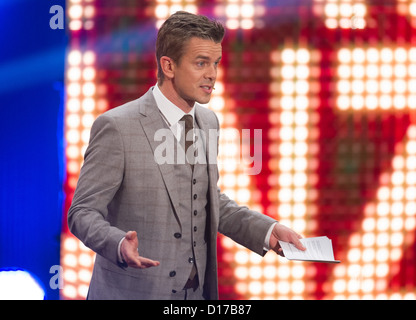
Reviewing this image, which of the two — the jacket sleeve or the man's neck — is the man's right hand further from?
the man's neck

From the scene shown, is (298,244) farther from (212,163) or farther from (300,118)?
(300,118)

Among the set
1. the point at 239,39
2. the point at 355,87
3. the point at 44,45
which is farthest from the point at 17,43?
the point at 355,87

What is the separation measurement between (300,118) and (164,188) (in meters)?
1.27

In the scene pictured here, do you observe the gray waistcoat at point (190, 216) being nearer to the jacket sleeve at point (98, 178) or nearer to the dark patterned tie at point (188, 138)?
the dark patterned tie at point (188, 138)

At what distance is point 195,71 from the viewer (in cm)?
180

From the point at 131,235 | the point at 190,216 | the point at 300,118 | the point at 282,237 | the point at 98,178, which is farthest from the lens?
the point at 300,118

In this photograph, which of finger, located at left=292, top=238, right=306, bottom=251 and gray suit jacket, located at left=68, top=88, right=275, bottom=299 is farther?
finger, located at left=292, top=238, right=306, bottom=251

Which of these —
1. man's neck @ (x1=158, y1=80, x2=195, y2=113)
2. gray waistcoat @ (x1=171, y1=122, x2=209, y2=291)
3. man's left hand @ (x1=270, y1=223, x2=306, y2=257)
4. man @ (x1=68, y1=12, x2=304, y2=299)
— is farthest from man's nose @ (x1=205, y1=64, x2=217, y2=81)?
man's left hand @ (x1=270, y1=223, x2=306, y2=257)

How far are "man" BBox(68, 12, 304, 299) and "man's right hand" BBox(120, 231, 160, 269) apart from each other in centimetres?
12

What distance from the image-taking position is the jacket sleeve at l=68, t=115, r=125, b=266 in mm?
1624

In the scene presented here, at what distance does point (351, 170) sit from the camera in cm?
285

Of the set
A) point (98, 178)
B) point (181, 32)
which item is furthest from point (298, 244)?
point (181, 32)

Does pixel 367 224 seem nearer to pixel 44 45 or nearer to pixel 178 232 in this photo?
pixel 178 232

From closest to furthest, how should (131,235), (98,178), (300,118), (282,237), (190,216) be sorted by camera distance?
1. (131,235)
2. (98,178)
3. (190,216)
4. (282,237)
5. (300,118)
